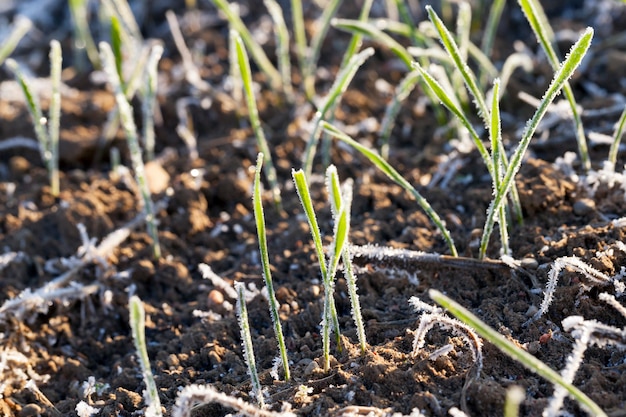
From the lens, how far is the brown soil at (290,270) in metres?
1.02

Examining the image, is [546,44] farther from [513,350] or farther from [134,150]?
[134,150]

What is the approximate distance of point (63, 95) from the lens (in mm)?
2207

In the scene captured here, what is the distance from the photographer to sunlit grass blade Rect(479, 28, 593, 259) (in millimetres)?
1018

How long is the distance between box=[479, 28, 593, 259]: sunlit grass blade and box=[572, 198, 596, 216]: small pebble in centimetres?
23

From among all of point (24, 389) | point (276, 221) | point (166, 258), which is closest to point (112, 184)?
point (166, 258)

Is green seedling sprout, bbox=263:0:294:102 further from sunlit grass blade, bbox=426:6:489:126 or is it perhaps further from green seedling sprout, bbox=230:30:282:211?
sunlit grass blade, bbox=426:6:489:126

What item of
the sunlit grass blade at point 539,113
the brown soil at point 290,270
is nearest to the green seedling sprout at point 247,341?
the brown soil at point 290,270

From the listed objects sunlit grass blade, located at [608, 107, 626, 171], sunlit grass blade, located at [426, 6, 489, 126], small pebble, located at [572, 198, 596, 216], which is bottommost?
small pebble, located at [572, 198, 596, 216]

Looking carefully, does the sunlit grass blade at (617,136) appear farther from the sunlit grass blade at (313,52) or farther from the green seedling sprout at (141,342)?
the green seedling sprout at (141,342)

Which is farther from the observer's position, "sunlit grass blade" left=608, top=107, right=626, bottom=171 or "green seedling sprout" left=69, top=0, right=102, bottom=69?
"green seedling sprout" left=69, top=0, right=102, bottom=69

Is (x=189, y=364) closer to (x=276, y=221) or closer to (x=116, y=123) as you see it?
(x=276, y=221)

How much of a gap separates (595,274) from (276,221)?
75cm

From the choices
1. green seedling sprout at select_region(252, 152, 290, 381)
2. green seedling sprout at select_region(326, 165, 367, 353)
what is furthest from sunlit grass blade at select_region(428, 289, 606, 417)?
green seedling sprout at select_region(252, 152, 290, 381)

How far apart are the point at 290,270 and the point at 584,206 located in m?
0.59
